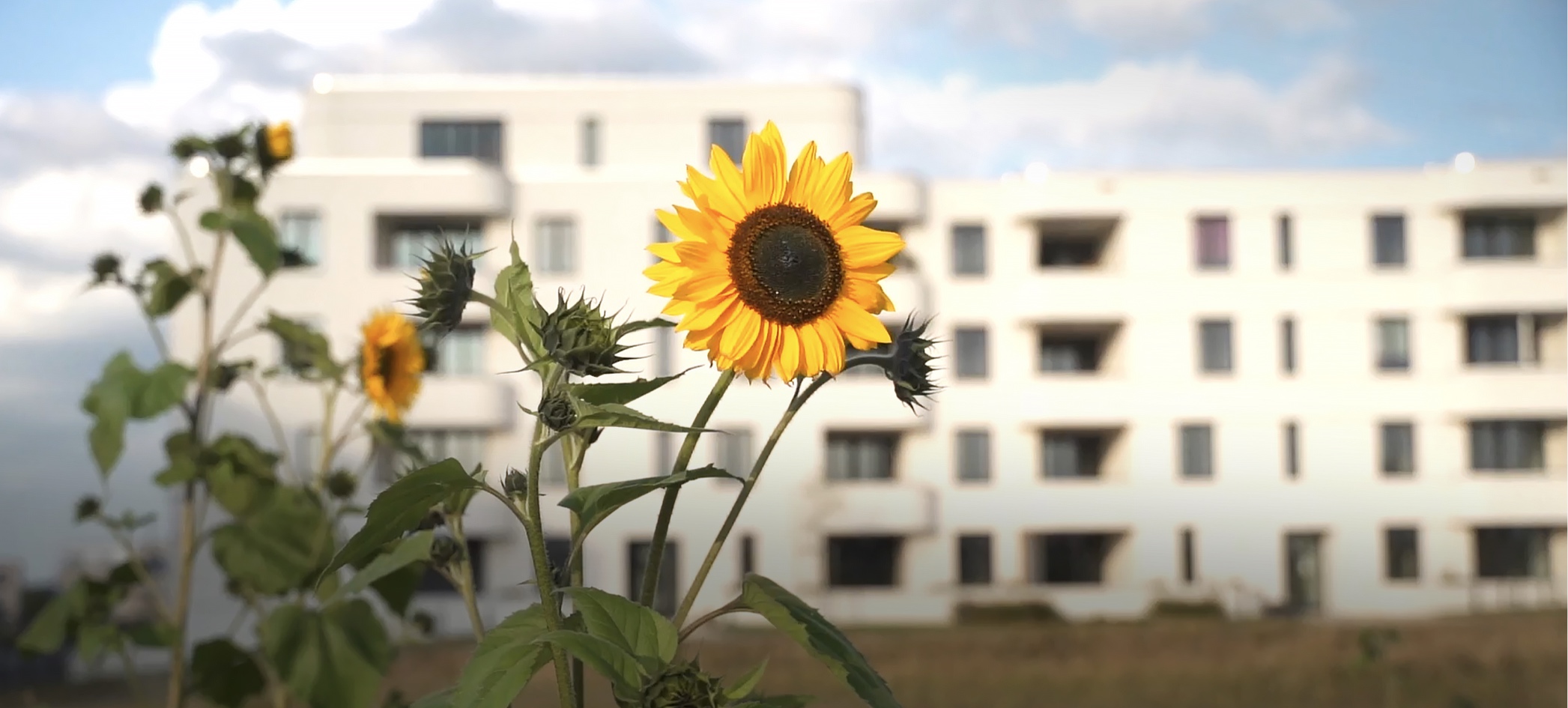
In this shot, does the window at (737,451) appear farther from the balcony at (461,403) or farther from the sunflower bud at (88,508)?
the sunflower bud at (88,508)

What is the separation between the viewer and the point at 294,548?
2.19 m

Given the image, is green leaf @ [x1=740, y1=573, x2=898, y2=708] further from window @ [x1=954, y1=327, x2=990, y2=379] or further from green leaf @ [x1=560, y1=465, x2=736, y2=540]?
window @ [x1=954, y1=327, x2=990, y2=379]

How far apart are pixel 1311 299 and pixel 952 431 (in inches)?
218

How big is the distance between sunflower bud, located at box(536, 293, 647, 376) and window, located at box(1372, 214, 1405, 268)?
21845mm

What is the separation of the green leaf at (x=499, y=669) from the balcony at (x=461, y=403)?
18.0m

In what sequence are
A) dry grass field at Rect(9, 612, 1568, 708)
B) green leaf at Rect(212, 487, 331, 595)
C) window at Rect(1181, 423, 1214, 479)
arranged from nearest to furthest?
green leaf at Rect(212, 487, 331, 595) → dry grass field at Rect(9, 612, 1568, 708) → window at Rect(1181, 423, 1214, 479)

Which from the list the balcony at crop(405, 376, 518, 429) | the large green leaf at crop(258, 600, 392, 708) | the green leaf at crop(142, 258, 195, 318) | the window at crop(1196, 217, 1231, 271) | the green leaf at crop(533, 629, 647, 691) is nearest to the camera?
the green leaf at crop(533, 629, 647, 691)

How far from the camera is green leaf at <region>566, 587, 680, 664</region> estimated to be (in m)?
0.76

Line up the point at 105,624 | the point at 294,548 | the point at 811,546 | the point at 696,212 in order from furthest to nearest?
the point at 811,546 → the point at 105,624 → the point at 294,548 → the point at 696,212

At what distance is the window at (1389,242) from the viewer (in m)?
20.8

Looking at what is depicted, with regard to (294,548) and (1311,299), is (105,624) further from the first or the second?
(1311,299)

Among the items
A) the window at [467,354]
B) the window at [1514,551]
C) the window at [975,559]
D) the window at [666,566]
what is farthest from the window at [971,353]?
the window at [1514,551]

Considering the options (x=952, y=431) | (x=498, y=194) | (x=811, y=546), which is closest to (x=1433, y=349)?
(x=952, y=431)

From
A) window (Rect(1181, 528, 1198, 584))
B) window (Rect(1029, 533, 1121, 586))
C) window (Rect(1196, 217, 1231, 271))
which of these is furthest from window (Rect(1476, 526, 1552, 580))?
window (Rect(1196, 217, 1231, 271))
